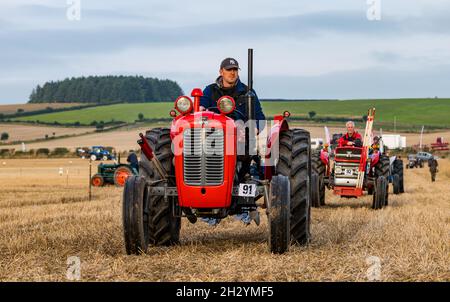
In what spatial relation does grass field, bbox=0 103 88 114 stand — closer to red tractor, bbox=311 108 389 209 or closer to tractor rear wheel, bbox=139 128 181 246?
red tractor, bbox=311 108 389 209

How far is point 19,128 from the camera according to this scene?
86062 mm

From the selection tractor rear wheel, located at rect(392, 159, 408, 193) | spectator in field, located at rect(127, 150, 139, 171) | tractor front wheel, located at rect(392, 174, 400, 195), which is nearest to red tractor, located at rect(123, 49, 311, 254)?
tractor front wheel, located at rect(392, 174, 400, 195)

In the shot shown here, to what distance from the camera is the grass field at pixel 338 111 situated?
91.1 metres

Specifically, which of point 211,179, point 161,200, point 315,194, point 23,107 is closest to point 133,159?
point 315,194

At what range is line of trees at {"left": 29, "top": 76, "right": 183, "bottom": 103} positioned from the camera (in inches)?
4941

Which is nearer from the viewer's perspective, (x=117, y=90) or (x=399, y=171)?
(x=399, y=171)

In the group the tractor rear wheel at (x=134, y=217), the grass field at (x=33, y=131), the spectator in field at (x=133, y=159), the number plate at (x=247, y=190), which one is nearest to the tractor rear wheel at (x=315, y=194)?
the number plate at (x=247, y=190)

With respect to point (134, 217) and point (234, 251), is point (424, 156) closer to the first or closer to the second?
point (234, 251)

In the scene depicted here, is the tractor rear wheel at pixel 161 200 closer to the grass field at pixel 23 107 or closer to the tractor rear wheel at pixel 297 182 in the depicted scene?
the tractor rear wheel at pixel 297 182

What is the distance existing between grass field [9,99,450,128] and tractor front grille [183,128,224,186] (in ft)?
246

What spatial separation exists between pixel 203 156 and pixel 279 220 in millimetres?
1089

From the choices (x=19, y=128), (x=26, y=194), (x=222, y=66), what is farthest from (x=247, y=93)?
(x=19, y=128)

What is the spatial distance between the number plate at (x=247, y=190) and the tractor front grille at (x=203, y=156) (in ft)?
0.92

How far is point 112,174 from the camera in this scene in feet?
105
